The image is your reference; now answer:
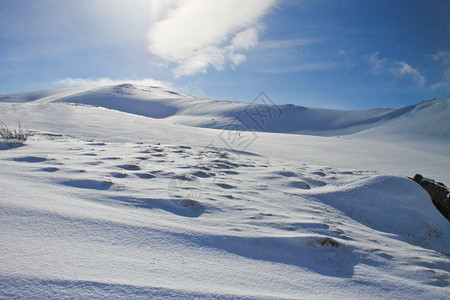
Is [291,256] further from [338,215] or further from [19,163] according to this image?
[19,163]

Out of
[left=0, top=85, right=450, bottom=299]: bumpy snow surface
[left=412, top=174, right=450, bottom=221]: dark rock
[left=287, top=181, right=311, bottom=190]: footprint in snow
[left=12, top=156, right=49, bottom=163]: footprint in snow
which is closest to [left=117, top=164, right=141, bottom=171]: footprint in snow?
[left=0, top=85, right=450, bottom=299]: bumpy snow surface

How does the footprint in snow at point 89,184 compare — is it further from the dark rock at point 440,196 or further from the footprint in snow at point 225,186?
the dark rock at point 440,196

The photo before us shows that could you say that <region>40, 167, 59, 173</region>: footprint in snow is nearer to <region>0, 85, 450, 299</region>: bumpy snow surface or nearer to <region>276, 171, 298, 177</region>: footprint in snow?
<region>0, 85, 450, 299</region>: bumpy snow surface

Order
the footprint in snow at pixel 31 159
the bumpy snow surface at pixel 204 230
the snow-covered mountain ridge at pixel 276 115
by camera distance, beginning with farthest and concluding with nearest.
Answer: the snow-covered mountain ridge at pixel 276 115 → the footprint in snow at pixel 31 159 → the bumpy snow surface at pixel 204 230

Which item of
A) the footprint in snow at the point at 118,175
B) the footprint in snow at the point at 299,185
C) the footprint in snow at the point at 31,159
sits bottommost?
the footprint in snow at the point at 299,185

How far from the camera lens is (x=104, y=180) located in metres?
2.48

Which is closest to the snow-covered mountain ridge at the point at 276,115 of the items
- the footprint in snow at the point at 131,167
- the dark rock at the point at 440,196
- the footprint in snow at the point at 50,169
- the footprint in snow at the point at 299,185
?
the dark rock at the point at 440,196

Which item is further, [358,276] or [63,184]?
[63,184]

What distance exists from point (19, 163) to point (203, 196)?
198cm

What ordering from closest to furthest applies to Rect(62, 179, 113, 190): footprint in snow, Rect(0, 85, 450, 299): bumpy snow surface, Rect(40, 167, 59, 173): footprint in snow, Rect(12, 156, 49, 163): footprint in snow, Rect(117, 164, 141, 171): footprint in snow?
Rect(0, 85, 450, 299): bumpy snow surface
Rect(62, 179, 113, 190): footprint in snow
Rect(40, 167, 59, 173): footprint in snow
Rect(12, 156, 49, 163): footprint in snow
Rect(117, 164, 141, 171): footprint in snow

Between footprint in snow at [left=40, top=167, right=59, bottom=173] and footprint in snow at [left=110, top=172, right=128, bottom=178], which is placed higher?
footprint in snow at [left=40, top=167, right=59, bottom=173]

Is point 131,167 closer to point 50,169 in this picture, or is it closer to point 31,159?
point 50,169

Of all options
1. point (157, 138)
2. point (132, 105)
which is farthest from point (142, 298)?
point (132, 105)

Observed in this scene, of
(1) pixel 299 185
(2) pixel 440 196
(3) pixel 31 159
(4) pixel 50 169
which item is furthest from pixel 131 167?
(2) pixel 440 196
